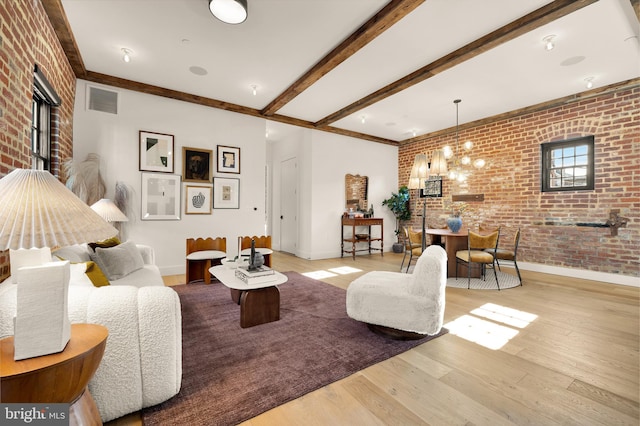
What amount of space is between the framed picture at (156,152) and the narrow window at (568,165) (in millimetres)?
6352

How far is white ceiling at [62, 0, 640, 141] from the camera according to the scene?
8.32 ft

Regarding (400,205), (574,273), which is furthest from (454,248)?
(400,205)

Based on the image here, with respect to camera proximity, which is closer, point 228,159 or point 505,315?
point 505,315

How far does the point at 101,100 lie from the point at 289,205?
4006mm

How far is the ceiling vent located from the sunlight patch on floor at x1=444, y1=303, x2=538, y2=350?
516 centimetres

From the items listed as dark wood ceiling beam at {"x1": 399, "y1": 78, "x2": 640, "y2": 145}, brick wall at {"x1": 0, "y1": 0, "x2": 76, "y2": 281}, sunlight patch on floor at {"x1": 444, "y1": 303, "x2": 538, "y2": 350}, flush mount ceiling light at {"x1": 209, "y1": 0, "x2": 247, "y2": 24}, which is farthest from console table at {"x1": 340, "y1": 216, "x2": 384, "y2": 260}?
brick wall at {"x1": 0, "y1": 0, "x2": 76, "y2": 281}

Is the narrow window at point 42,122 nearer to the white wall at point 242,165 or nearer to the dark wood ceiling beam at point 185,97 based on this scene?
the white wall at point 242,165

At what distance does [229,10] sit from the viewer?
94.2 inches

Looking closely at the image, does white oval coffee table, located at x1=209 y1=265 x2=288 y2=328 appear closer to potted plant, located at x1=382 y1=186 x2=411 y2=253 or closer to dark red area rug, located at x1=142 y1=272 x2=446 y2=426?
dark red area rug, located at x1=142 y1=272 x2=446 y2=426

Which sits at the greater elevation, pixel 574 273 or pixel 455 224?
pixel 455 224

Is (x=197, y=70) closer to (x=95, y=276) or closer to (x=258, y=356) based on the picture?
(x=95, y=276)

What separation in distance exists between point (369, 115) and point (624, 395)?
483 centimetres

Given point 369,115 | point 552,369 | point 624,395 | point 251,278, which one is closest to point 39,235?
point 251,278

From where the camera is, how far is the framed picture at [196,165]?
4484 mm
